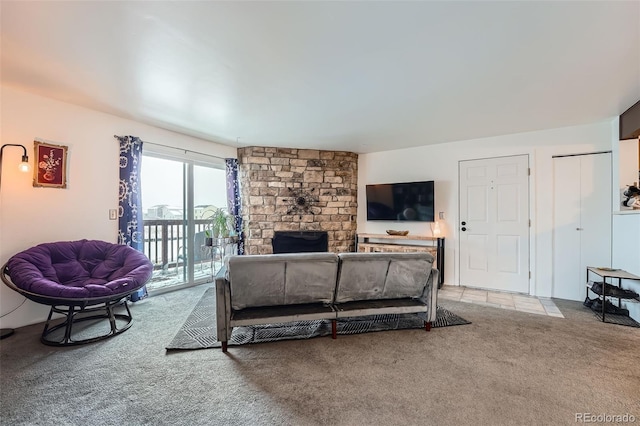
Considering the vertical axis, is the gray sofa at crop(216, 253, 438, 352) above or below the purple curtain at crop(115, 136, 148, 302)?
below

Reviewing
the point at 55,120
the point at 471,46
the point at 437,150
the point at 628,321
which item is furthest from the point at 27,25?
the point at 628,321

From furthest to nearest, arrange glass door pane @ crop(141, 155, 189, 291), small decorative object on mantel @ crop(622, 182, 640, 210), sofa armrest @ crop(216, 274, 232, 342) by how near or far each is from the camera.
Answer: glass door pane @ crop(141, 155, 189, 291), small decorative object on mantel @ crop(622, 182, 640, 210), sofa armrest @ crop(216, 274, 232, 342)

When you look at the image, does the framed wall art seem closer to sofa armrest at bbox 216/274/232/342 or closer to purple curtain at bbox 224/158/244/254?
purple curtain at bbox 224/158/244/254

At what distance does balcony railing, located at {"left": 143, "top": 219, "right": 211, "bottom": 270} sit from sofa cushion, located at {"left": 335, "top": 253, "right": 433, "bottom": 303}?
10.0 ft

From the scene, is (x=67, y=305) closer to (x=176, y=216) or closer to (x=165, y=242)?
(x=165, y=242)

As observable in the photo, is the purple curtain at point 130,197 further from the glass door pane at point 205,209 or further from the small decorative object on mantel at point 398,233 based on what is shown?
the small decorative object on mantel at point 398,233

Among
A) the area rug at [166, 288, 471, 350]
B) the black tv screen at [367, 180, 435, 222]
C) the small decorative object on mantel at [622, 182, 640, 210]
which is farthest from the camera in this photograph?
the black tv screen at [367, 180, 435, 222]

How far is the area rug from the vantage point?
2.55 meters

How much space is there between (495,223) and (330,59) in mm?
3725

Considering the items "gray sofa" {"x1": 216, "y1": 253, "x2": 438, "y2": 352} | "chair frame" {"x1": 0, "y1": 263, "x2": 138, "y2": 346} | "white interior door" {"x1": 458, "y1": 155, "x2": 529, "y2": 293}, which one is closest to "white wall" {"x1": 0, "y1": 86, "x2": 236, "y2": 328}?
"chair frame" {"x1": 0, "y1": 263, "x2": 138, "y2": 346}

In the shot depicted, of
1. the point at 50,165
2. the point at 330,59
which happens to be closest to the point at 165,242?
the point at 50,165

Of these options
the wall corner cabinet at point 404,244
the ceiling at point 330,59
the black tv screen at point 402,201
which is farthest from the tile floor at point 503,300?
the ceiling at point 330,59

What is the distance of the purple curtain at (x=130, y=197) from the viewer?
11.8 ft

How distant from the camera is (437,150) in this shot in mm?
4836
